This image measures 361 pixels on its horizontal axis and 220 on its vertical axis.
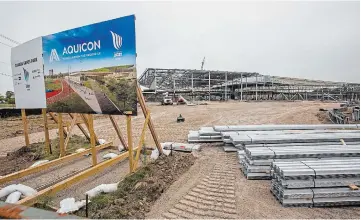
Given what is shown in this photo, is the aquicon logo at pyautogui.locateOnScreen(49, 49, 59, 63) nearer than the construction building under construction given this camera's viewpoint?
Yes

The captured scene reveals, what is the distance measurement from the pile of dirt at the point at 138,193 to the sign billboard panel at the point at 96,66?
1.67 metres

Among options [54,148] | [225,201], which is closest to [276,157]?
[225,201]

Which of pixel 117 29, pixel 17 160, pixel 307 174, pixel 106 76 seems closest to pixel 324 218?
pixel 307 174

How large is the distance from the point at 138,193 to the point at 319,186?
362 cm

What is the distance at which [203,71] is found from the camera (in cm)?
4978

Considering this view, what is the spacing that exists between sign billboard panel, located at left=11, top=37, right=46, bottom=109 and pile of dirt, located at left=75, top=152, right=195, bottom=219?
4.35 metres

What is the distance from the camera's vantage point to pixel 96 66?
17.0 ft

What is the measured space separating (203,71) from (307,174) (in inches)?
1851

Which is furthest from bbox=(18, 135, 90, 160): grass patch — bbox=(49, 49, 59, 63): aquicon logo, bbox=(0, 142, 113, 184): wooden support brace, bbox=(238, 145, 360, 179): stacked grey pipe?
bbox=(238, 145, 360, 179): stacked grey pipe

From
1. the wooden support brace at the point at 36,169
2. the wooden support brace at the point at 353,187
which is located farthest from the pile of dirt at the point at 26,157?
the wooden support brace at the point at 353,187

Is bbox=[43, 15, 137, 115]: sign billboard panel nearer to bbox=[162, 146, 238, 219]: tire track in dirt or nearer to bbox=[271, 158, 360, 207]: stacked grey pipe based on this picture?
bbox=[162, 146, 238, 219]: tire track in dirt

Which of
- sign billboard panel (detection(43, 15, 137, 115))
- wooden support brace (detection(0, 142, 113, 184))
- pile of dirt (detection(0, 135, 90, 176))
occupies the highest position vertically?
sign billboard panel (detection(43, 15, 137, 115))

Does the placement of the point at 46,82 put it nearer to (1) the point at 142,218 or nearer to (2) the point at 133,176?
(2) the point at 133,176

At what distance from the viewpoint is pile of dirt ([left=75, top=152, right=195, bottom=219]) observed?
3691 millimetres
